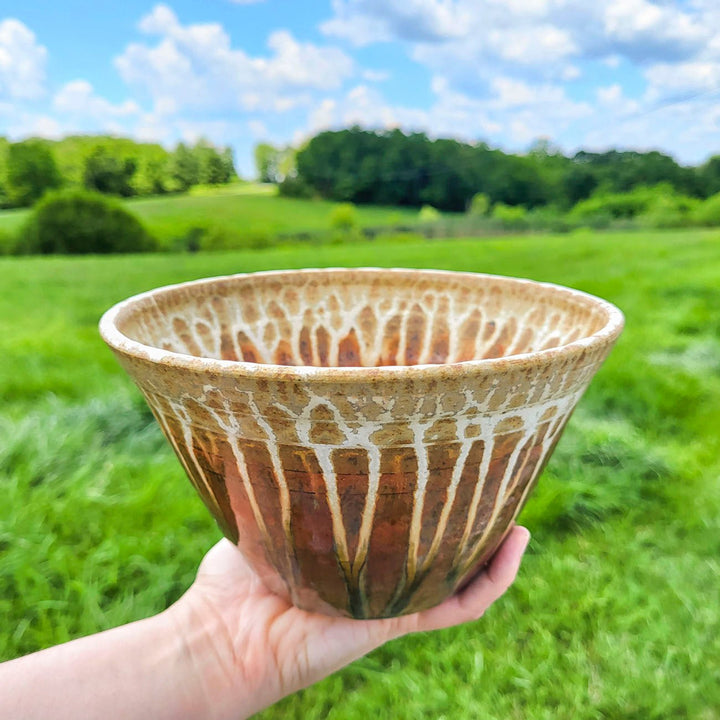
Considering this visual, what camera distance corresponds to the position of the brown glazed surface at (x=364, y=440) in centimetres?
33

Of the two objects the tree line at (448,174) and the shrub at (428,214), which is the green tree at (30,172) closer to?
the tree line at (448,174)

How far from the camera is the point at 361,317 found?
722 millimetres

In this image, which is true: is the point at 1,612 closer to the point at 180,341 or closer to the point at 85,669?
the point at 85,669

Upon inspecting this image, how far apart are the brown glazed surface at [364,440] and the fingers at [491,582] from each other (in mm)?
52

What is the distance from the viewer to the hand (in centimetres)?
59

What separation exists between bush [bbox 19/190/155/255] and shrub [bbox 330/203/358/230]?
241 cm

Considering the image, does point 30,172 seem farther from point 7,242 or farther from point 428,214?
point 428,214

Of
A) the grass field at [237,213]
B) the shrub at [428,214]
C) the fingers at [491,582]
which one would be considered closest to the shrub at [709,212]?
the shrub at [428,214]

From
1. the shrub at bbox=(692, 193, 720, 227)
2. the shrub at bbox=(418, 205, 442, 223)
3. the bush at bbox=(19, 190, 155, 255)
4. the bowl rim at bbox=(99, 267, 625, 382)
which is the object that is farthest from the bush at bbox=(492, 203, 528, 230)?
the bowl rim at bbox=(99, 267, 625, 382)

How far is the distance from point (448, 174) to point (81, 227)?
178 inches

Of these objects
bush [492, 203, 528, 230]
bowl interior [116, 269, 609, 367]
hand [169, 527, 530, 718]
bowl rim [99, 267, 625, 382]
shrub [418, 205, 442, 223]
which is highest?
bowl rim [99, 267, 625, 382]

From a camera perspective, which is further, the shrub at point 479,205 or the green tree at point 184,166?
the shrub at point 479,205

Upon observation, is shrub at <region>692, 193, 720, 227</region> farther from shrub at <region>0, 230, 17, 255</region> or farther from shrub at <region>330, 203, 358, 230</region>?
shrub at <region>0, 230, 17, 255</region>

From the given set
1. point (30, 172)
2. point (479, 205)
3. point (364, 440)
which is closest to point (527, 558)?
point (364, 440)
